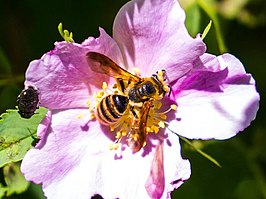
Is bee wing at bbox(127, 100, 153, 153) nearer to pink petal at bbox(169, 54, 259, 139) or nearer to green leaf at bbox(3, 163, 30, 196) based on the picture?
pink petal at bbox(169, 54, 259, 139)

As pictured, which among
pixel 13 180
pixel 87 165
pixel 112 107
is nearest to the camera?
pixel 112 107

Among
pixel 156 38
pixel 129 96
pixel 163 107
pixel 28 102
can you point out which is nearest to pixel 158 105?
pixel 163 107

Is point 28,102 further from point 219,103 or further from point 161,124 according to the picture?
point 219,103

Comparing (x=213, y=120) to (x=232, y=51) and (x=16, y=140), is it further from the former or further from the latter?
(x=232, y=51)

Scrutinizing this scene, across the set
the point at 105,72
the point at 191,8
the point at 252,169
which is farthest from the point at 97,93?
the point at 252,169

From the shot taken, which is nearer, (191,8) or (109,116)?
(109,116)

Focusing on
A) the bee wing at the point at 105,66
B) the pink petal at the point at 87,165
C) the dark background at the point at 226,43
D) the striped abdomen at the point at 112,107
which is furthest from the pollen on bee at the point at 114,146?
the dark background at the point at 226,43

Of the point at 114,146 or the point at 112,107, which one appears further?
the point at 114,146
